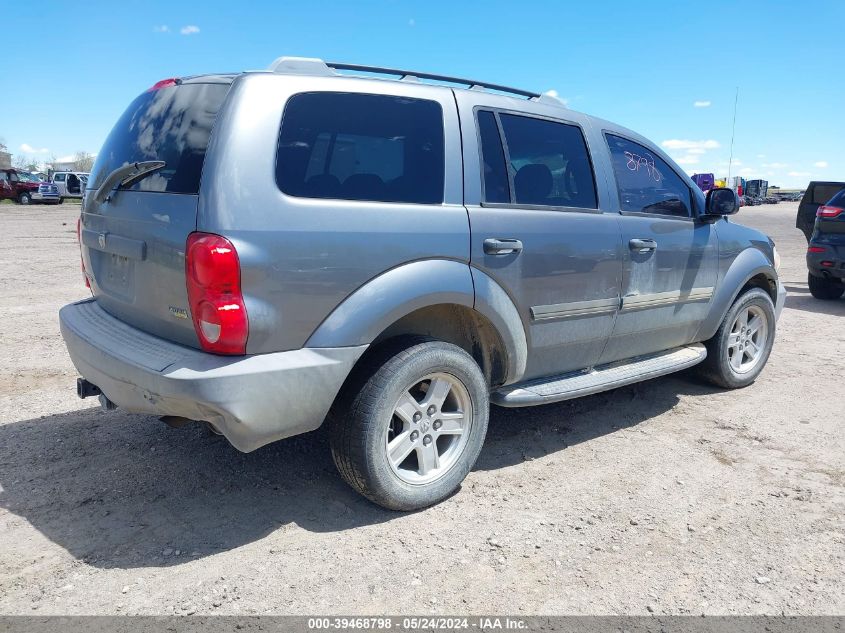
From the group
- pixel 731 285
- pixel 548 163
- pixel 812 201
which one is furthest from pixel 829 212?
pixel 548 163

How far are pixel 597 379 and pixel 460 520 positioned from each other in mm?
1317

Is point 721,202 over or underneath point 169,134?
underneath

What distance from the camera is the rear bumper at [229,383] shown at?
8.53 ft

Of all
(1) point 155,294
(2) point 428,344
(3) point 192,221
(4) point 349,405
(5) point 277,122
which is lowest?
(4) point 349,405

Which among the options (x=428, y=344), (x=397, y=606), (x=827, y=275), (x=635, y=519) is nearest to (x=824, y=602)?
(x=635, y=519)

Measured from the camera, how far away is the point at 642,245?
4.08 m

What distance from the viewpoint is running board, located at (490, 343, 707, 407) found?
141 inches

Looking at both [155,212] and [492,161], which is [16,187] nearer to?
[155,212]

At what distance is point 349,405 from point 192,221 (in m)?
1.03

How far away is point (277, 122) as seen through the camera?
2799mm

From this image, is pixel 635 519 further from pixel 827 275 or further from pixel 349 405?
pixel 827 275

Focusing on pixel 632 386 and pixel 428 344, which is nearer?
pixel 428 344

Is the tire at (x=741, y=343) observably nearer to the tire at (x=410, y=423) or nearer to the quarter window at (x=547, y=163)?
the quarter window at (x=547, y=163)

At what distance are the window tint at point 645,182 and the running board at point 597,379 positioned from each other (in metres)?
0.98
